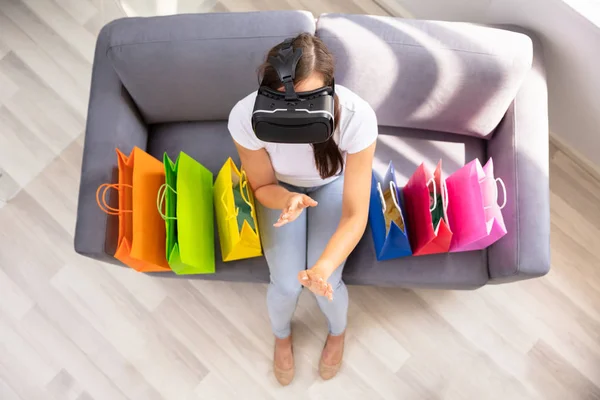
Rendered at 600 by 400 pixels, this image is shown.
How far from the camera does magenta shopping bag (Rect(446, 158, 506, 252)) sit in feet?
4.33

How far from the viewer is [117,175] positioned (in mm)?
1479

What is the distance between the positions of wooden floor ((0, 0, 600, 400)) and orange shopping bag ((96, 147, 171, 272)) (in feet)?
1.63

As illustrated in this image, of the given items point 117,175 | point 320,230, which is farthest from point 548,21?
point 117,175

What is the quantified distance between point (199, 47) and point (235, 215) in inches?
18.0

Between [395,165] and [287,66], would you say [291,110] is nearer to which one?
[287,66]

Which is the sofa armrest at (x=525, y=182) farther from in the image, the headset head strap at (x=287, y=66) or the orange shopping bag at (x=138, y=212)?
the orange shopping bag at (x=138, y=212)

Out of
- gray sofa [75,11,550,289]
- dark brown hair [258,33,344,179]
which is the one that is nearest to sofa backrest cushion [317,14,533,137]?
gray sofa [75,11,550,289]

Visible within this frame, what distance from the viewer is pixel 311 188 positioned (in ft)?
4.84

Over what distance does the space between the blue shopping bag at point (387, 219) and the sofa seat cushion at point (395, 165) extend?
7 centimetres

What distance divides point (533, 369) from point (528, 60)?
103 centimetres

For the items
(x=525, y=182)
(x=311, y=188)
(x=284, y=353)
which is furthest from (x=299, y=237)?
(x=525, y=182)

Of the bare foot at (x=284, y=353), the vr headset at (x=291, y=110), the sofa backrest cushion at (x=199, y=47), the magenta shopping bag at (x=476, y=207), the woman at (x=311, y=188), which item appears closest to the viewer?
the vr headset at (x=291, y=110)

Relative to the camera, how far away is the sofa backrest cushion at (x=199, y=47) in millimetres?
1422

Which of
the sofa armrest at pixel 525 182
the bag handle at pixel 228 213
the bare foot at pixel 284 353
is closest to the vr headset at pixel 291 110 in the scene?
the bag handle at pixel 228 213
